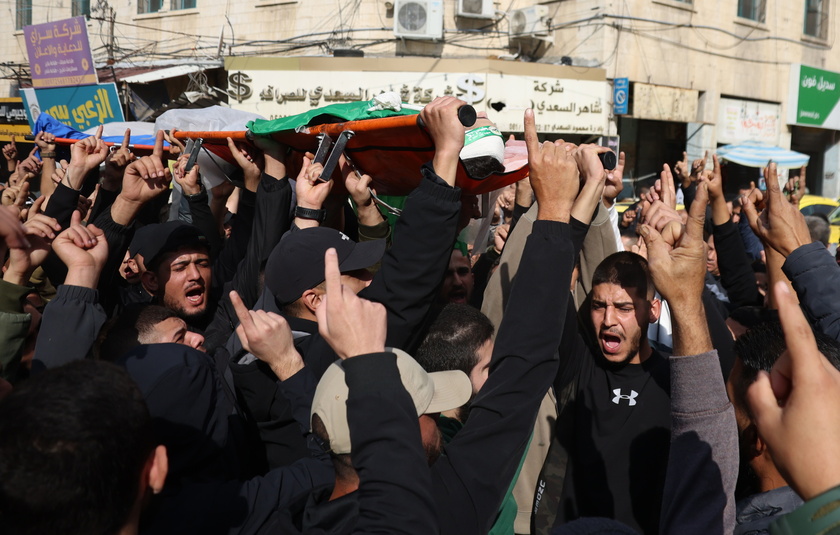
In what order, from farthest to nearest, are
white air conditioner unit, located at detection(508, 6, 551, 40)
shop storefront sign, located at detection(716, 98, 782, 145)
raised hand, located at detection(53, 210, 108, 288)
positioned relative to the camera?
shop storefront sign, located at detection(716, 98, 782, 145) → white air conditioner unit, located at detection(508, 6, 551, 40) → raised hand, located at detection(53, 210, 108, 288)

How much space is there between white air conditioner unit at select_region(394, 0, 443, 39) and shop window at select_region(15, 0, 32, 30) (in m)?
11.2

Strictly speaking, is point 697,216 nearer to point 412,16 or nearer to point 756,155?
point 412,16

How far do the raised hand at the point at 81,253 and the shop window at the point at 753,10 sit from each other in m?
19.8

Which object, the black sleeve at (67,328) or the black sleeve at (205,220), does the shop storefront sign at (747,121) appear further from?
the black sleeve at (67,328)

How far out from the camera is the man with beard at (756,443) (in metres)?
1.91

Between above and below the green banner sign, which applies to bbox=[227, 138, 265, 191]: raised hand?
below

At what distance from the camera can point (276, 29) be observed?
16812 mm

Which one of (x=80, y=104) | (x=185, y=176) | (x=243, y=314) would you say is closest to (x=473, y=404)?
(x=243, y=314)

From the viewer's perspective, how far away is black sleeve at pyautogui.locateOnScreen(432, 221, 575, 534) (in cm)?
186

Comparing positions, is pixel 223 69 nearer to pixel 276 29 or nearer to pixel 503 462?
pixel 276 29

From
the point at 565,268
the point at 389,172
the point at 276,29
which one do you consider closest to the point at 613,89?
the point at 276,29

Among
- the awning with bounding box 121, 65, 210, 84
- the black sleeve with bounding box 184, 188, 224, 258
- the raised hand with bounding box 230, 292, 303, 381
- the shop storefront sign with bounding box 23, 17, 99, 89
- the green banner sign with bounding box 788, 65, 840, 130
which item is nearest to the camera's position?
the raised hand with bounding box 230, 292, 303, 381

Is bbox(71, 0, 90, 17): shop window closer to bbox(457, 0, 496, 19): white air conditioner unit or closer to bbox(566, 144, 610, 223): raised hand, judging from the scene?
bbox(457, 0, 496, 19): white air conditioner unit

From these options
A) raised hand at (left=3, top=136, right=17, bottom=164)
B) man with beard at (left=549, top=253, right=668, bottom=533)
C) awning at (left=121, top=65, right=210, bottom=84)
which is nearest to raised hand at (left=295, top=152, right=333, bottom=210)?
man with beard at (left=549, top=253, right=668, bottom=533)
